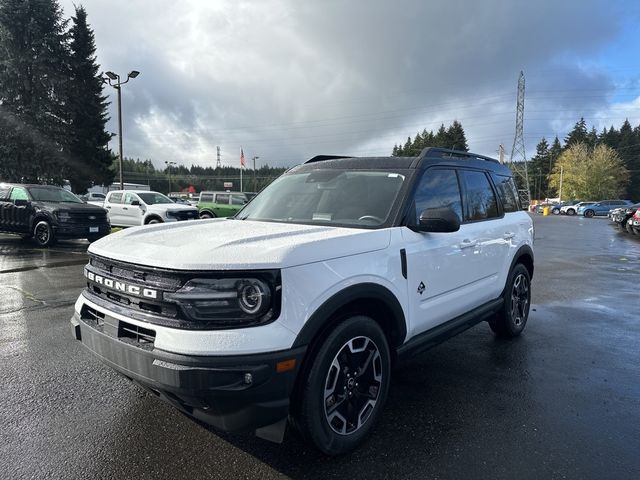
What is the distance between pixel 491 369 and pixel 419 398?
3.47 ft

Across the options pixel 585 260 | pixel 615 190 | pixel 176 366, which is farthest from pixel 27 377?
pixel 615 190

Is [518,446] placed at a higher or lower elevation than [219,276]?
lower

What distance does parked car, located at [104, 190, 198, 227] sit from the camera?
632 inches

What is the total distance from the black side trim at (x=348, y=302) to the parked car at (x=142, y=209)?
13.9 meters

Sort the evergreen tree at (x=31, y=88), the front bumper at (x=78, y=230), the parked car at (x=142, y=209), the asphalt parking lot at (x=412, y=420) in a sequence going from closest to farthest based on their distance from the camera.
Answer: the asphalt parking lot at (x=412, y=420) < the front bumper at (x=78, y=230) < the parked car at (x=142, y=209) < the evergreen tree at (x=31, y=88)

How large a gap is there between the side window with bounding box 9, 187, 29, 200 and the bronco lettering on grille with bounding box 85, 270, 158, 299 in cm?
1221

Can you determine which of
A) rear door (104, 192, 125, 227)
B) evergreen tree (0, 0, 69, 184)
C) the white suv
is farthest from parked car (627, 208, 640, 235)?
evergreen tree (0, 0, 69, 184)

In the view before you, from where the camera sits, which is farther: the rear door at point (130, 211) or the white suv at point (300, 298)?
the rear door at point (130, 211)

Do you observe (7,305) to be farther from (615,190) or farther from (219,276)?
(615,190)

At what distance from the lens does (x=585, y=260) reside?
12.0 meters

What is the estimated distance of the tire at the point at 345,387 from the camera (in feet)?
8.07

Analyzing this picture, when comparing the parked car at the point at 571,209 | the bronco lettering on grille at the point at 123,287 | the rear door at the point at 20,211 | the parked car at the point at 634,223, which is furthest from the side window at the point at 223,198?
the parked car at the point at 571,209

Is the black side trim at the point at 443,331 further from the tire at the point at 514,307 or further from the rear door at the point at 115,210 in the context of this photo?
the rear door at the point at 115,210

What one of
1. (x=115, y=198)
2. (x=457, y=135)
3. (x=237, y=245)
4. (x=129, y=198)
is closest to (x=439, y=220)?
(x=237, y=245)
